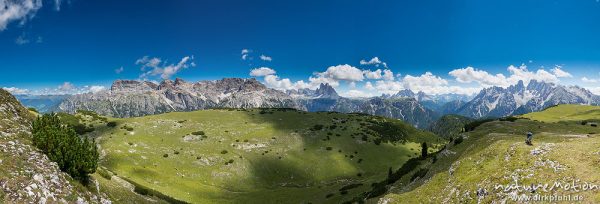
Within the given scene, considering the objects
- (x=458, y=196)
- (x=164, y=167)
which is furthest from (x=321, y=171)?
(x=458, y=196)

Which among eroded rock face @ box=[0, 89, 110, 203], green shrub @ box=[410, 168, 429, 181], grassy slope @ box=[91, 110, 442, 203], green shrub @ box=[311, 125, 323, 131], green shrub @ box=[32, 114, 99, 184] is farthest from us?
green shrub @ box=[311, 125, 323, 131]

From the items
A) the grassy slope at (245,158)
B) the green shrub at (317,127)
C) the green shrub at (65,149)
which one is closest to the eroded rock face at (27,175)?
the green shrub at (65,149)

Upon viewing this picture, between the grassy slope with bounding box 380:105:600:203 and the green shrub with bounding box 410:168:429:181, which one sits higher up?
the grassy slope with bounding box 380:105:600:203

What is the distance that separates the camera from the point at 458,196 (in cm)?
3092

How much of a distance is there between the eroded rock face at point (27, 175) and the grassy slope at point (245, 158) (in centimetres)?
3454

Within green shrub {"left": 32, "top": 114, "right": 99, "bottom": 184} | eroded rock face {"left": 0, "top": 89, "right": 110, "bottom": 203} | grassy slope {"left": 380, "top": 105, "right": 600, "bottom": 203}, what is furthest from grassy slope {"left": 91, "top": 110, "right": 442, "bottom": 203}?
eroded rock face {"left": 0, "top": 89, "right": 110, "bottom": 203}

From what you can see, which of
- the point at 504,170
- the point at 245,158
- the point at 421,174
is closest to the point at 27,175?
the point at 504,170

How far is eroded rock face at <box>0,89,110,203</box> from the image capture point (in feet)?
76.8

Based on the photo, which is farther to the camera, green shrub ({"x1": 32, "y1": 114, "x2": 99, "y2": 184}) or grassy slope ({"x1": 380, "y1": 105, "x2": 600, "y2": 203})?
green shrub ({"x1": 32, "y1": 114, "x2": 99, "y2": 184})

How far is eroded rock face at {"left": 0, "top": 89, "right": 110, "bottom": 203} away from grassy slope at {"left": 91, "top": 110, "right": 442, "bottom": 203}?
3454 centimetres

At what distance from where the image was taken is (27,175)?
2502 cm

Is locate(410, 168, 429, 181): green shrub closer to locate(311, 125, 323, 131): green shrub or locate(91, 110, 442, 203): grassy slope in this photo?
locate(91, 110, 442, 203): grassy slope

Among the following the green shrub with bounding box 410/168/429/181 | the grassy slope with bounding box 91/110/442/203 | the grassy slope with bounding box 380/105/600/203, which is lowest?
the grassy slope with bounding box 91/110/442/203

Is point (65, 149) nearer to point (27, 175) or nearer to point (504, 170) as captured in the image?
point (27, 175)
